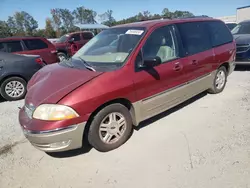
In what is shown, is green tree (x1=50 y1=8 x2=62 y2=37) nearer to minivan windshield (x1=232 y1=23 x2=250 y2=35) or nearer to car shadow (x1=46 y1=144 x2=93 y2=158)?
minivan windshield (x1=232 y1=23 x2=250 y2=35)

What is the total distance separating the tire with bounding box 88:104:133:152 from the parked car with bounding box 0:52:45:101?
12.4ft

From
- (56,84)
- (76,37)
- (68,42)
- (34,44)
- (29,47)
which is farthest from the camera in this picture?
(76,37)

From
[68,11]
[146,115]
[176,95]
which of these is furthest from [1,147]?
[68,11]

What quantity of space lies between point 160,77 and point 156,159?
1.29 metres

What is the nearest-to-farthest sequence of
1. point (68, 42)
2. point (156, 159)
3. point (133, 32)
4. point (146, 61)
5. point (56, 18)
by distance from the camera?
point (156, 159) → point (146, 61) → point (133, 32) → point (68, 42) → point (56, 18)

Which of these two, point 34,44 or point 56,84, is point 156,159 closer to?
point 56,84

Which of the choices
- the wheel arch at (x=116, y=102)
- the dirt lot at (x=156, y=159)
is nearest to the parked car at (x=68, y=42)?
the dirt lot at (x=156, y=159)

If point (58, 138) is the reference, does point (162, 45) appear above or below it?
above


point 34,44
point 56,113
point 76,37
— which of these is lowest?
point 56,113

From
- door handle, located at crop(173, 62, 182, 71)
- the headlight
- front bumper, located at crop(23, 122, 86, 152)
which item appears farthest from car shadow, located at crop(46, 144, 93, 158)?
door handle, located at crop(173, 62, 182, 71)

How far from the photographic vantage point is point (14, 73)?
225 inches

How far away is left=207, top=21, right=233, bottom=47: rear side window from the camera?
15.8 feet

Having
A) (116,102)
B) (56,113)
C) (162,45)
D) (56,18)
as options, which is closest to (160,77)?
(162,45)

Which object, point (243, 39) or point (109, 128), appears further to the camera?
point (243, 39)
